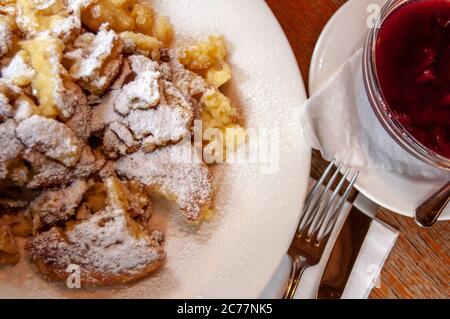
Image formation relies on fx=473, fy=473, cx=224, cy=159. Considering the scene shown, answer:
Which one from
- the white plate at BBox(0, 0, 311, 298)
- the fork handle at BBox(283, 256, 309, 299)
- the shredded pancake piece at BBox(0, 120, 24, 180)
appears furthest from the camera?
the fork handle at BBox(283, 256, 309, 299)

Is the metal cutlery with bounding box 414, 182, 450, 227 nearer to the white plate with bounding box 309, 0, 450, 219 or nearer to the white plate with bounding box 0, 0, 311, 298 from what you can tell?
the white plate with bounding box 309, 0, 450, 219

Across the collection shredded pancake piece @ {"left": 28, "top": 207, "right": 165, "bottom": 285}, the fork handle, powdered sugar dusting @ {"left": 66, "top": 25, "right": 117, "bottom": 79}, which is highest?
powdered sugar dusting @ {"left": 66, "top": 25, "right": 117, "bottom": 79}

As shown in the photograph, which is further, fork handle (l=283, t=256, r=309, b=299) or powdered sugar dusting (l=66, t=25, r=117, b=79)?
fork handle (l=283, t=256, r=309, b=299)

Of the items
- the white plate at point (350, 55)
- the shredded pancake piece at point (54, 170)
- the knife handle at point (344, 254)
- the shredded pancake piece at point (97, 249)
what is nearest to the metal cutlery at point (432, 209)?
the white plate at point (350, 55)

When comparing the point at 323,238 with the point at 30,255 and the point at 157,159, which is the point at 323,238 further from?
the point at 30,255

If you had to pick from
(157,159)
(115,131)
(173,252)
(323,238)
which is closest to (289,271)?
(323,238)

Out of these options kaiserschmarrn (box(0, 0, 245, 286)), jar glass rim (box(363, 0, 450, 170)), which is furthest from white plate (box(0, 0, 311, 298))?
jar glass rim (box(363, 0, 450, 170))
